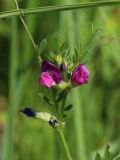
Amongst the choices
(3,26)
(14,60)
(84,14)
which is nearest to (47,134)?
(14,60)

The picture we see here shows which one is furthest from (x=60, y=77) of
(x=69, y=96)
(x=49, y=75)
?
(x=69, y=96)

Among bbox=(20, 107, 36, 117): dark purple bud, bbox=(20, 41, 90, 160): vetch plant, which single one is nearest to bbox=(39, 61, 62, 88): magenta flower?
bbox=(20, 41, 90, 160): vetch plant

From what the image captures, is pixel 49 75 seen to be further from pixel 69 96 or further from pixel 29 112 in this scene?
pixel 69 96

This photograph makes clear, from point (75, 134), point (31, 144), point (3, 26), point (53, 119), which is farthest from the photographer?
point (3, 26)

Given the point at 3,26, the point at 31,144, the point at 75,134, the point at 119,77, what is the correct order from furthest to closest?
the point at 3,26
the point at 119,77
the point at 31,144
the point at 75,134

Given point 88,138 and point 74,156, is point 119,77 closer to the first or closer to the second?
point 88,138

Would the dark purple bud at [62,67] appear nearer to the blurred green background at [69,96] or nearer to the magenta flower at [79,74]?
the magenta flower at [79,74]
